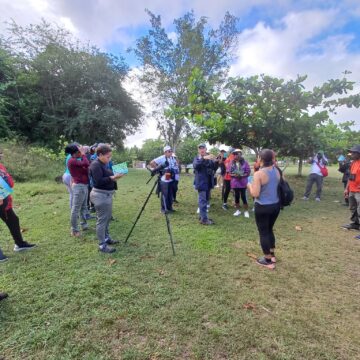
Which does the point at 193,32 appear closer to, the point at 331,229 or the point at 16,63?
the point at 16,63

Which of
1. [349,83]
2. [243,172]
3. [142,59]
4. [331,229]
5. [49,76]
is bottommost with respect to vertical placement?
[331,229]

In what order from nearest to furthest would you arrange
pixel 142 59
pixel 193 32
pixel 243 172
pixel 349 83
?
pixel 243 172 → pixel 349 83 → pixel 193 32 → pixel 142 59

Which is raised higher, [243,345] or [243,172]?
[243,172]

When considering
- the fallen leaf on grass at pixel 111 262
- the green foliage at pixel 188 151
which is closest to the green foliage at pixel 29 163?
the fallen leaf on grass at pixel 111 262

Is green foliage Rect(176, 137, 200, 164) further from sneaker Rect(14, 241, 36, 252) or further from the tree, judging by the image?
sneaker Rect(14, 241, 36, 252)

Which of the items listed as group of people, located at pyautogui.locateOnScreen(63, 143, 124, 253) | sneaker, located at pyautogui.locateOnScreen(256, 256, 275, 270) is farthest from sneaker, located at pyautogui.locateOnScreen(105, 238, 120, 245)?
sneaker, located at pyautogui.locateOnScreen(256, 256, 275, 270)

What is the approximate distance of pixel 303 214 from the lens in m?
7.61

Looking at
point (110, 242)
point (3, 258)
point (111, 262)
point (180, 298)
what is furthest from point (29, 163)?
point (180, 298)

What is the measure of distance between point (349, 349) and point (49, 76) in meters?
23.7

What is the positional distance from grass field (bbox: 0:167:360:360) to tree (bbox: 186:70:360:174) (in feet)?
14.6

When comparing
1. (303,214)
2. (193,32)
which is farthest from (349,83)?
(193,32)

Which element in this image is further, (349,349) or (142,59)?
(142,59)

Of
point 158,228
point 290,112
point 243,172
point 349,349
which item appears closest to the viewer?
point 349,349

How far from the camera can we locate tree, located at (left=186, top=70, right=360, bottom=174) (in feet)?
26.3
